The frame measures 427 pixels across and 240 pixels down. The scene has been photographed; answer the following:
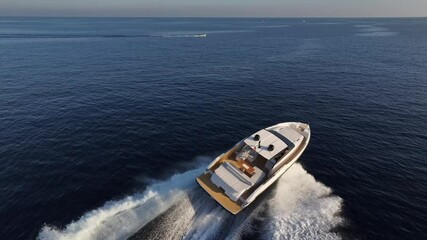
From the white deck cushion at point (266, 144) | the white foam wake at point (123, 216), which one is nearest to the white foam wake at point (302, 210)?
the white deck cushion at point (266, 144)

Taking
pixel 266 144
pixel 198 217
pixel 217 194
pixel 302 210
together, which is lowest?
pixel 302 210

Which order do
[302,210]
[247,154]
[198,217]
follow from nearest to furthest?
[198,217] < [302,210] < [247,154]

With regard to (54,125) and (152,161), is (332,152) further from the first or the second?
(54,125)

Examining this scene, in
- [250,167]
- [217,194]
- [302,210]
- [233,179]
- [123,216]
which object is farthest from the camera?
[250,167]

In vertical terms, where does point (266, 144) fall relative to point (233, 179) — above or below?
above

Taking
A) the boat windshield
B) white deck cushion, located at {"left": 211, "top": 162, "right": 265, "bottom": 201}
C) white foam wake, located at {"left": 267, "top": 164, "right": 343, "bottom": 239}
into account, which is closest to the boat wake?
white foam wake, located at {"left": 267, "top": 164, "right": 343, "bottom": 239}

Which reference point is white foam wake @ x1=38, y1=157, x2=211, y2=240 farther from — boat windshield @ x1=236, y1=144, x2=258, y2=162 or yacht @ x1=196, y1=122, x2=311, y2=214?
boat windshield @ x1=236, y1=144, x2=258, y2=162

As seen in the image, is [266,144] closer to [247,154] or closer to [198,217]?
[247,154]

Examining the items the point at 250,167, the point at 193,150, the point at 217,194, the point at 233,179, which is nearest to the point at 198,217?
the point at 217,194
